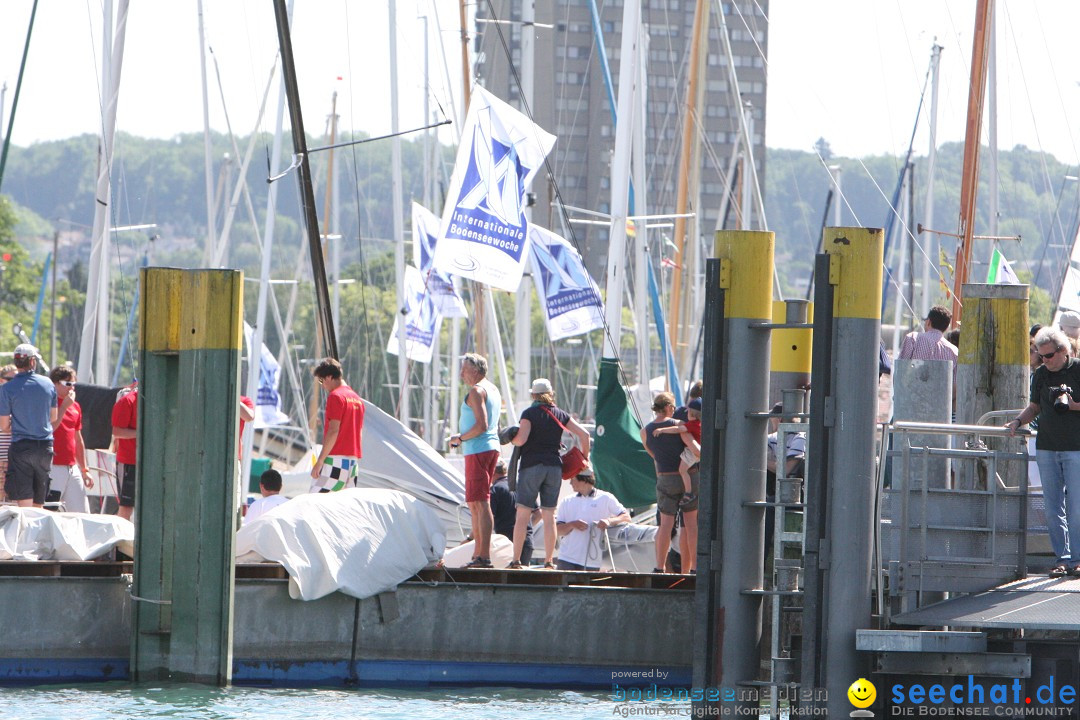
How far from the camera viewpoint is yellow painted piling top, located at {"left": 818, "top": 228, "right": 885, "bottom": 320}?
8.61m

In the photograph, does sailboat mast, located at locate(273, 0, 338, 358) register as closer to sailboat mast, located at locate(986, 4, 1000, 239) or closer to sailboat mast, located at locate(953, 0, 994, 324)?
sailboat mast, located at locate(953, 0, 994, 324)

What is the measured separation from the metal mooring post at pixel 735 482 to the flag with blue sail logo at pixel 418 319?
14841 mm

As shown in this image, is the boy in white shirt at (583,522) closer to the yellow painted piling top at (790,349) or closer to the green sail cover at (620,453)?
the green sail cover at (620,453)

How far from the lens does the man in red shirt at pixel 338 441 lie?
13266 millimetres

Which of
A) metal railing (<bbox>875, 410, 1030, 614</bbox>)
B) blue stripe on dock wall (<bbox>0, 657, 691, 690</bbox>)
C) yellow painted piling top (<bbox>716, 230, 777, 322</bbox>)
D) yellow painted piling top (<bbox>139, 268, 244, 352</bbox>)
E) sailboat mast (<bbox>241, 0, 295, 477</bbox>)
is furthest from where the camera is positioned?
sailboat mast (<bbox>241, 0, 295, 477</bbox>)

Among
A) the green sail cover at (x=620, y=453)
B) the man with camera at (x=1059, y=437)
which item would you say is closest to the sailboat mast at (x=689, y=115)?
the green sail cover at (x=620, y=453)

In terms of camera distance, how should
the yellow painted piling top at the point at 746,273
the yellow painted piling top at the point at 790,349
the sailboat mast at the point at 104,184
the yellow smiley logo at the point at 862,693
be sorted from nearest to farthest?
the yellow smiley logo at the point at 862,693 < the yellow painted piling top at the point at 746,273 < the yellow painted piling top at the point at 790,349 < the sailboat mast at the point at 104,184

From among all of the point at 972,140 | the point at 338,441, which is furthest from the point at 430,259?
the point at 338,441

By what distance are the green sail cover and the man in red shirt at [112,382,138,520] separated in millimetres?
4240

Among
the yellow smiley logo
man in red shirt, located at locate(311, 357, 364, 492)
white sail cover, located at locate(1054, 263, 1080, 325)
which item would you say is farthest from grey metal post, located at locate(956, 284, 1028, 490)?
white sail cover, located at locate(1054, 263, 1080, 325)

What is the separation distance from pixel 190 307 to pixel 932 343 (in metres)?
5.70

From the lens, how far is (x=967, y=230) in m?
18.5

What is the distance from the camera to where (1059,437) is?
9.49 meters

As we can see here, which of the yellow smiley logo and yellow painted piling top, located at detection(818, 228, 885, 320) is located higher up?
yellow painted piling top, located at detection(818, 228, 885, 320)
